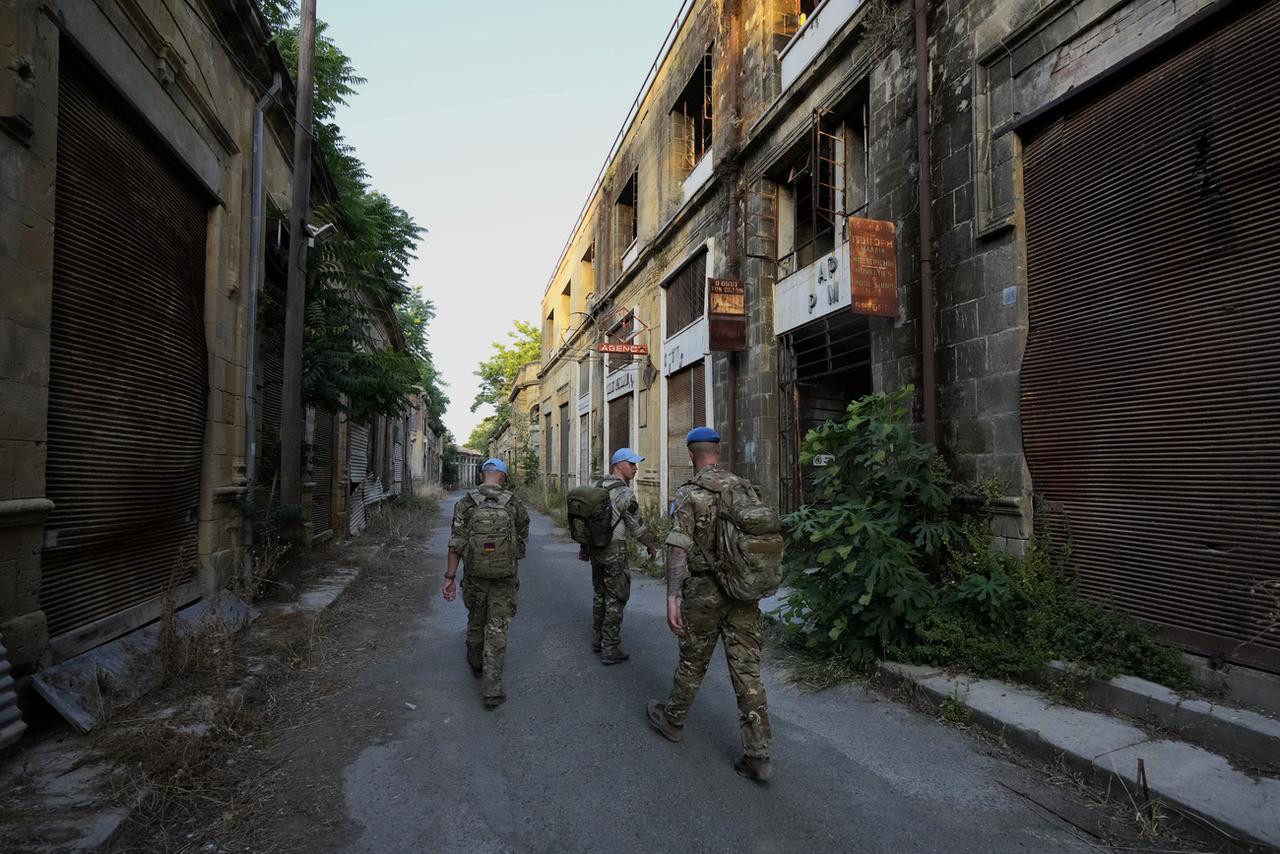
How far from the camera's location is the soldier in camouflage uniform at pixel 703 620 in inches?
133

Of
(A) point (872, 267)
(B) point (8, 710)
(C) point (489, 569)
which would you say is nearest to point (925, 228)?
(A) point (872, 267)

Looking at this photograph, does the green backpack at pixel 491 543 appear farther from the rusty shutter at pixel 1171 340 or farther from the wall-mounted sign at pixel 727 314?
the wall-mounted sign at pixel 727 314

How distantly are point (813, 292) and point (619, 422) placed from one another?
377 inches

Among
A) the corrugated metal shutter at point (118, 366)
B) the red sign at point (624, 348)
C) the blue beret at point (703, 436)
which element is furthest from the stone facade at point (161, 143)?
the red sign at point (624, 348)

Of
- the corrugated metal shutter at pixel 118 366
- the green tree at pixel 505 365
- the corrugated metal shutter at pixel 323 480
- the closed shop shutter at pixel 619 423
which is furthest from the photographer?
the green tree at pixel 505 365

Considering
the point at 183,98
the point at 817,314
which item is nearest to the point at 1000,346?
the point at 817,314

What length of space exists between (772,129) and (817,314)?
3.08 m

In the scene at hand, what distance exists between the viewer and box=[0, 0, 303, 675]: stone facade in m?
3.53

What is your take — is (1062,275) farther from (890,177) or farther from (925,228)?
(890,177)

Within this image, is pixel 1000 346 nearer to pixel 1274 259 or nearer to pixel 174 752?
pixel 1274 259

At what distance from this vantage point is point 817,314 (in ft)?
27.8

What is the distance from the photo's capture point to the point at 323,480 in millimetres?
11328

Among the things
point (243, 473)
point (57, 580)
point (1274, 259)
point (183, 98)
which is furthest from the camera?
point (243, 473)

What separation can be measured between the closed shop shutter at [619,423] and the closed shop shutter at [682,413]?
3.11 meters
